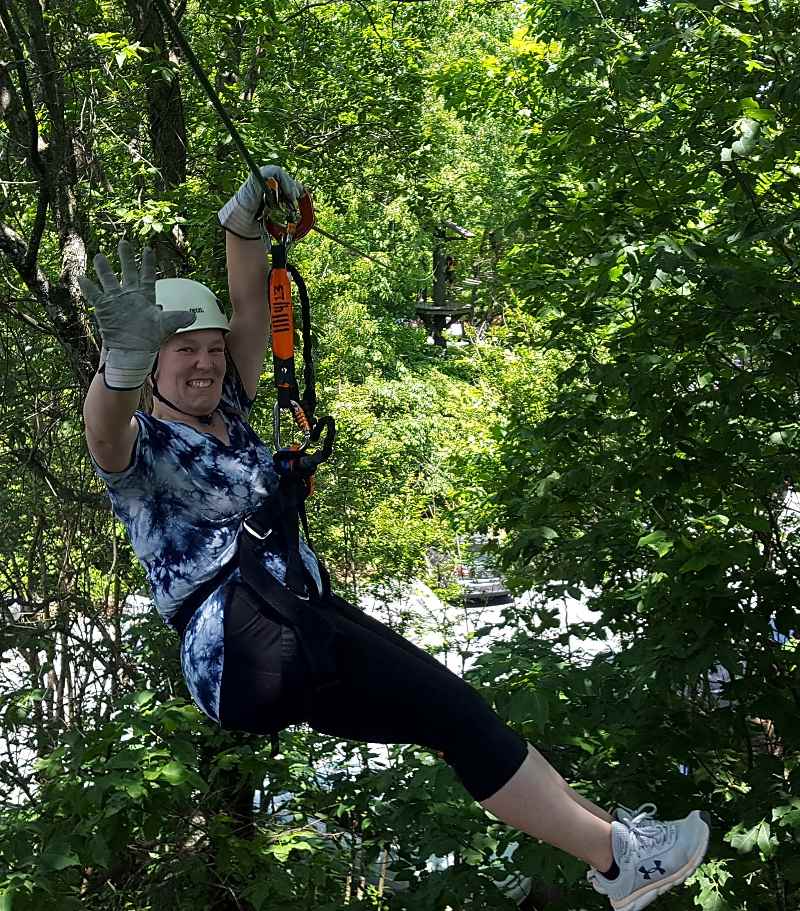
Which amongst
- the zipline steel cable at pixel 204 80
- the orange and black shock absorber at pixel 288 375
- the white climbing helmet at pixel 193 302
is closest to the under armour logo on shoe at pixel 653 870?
the orange and black shock absorber at pixel 288 375

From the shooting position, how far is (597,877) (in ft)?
6.51

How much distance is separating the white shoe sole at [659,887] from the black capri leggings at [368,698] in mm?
351

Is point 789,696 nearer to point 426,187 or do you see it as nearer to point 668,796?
point 668,796

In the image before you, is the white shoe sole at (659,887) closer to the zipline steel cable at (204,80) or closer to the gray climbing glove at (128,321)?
the gray climbing glove at (128,321)

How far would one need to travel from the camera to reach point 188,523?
6.11 feet

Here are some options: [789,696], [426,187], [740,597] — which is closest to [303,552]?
[740,597]

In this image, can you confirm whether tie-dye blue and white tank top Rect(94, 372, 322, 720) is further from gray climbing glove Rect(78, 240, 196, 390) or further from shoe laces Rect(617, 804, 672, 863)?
shoe laces Rect(617, 804, 672, 863)

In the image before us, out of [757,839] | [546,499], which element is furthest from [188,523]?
[546,499]

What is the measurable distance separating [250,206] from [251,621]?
2.94 ft

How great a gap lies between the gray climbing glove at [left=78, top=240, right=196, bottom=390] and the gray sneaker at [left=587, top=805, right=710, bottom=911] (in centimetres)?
120

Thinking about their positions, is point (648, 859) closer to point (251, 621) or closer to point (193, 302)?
point (251, 621)

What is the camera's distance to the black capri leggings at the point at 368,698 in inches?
70.1

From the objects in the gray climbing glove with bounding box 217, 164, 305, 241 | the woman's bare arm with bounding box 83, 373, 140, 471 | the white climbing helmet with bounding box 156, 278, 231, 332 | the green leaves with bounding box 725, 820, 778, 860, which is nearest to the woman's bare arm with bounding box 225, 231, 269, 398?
the gray climbing glove with bounding box 217, 164, 305, 241

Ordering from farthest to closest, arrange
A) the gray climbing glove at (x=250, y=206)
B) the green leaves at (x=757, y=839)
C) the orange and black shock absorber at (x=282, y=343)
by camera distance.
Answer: the green leaves at (x=757, y=839), the gray climbing glove at (x=250, y=206), the orange and black shock absorber at (x=282, y=343)
